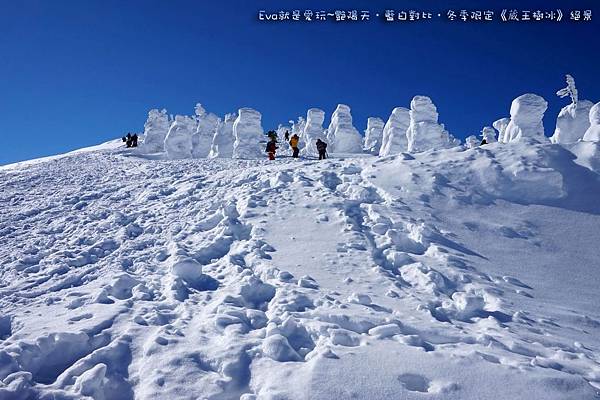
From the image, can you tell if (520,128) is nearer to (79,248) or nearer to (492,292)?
(492,292)

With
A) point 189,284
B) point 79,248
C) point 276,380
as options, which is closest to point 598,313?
Answer: point 276,380

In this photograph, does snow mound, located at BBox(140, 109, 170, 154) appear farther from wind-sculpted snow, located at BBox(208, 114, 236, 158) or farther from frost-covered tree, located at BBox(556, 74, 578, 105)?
frost-covered tree, located at BBox(556, 74, 578, 105)

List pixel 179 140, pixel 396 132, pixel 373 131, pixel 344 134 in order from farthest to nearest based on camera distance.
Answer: pixel 373 131
pixel 344 134
pixel 179 140
pixel 396 132

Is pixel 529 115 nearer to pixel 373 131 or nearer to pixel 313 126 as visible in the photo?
pixel 313 126

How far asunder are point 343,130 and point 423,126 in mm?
7997

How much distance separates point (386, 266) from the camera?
8.36 metres

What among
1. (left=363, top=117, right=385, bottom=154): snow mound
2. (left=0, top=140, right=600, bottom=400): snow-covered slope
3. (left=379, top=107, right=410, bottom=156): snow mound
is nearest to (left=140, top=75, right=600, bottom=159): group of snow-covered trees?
(left=379, top=107, right=410, bottom=156): snow mound

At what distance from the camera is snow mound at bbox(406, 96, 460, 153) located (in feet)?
110

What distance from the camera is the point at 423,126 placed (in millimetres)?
33625

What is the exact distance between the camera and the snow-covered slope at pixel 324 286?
483cm

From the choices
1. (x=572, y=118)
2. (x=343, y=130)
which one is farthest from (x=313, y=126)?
(x=572, y=118)

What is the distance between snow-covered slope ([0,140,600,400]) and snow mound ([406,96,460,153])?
20155 millimetres

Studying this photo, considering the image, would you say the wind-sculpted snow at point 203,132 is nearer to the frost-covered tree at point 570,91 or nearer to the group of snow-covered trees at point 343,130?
the group of snow-covered trees at point 343,130

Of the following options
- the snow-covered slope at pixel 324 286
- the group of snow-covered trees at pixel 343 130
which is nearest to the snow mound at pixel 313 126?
the group of snow-covered trees at pixel 343 130
